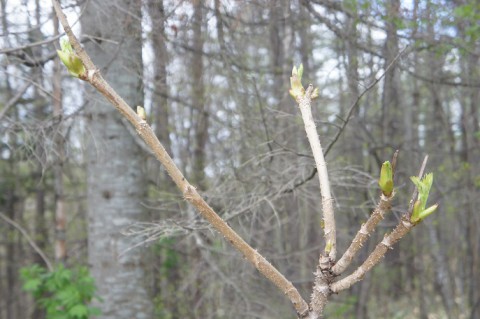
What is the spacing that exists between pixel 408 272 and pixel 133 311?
28.4ft

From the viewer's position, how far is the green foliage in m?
4.96

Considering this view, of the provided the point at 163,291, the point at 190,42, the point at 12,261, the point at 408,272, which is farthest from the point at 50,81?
the point at 408,272

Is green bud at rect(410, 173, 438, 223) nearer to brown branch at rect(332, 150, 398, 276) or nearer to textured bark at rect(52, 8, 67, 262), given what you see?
brown branch at rect(332, 150, 398, 276)

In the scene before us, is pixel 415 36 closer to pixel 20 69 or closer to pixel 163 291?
pixel 20 69

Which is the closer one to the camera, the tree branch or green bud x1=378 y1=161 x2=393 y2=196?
green bud x1=378 y1=161 x2=393 y2=196

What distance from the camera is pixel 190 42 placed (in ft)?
18.7

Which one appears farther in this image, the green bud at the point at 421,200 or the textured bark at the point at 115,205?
the textured bark at the point at 115,205

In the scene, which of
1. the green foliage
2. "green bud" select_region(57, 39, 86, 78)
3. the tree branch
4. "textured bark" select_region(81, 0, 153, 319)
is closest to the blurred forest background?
"textured bark" select_region(81, 0, 153, 319)

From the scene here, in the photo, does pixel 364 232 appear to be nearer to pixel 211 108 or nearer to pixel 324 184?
pixel 324 184

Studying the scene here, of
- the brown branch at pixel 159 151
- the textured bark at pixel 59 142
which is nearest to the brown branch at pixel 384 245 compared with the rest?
the brown branch at pixel 159 151

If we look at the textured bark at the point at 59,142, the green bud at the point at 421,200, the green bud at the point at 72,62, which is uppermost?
the textured bark at the point at 59,142

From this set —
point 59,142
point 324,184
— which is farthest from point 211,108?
point 324,184

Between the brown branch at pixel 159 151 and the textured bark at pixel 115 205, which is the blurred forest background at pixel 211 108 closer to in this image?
the textured bark at pixel 115 205

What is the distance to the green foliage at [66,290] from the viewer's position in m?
4.96
